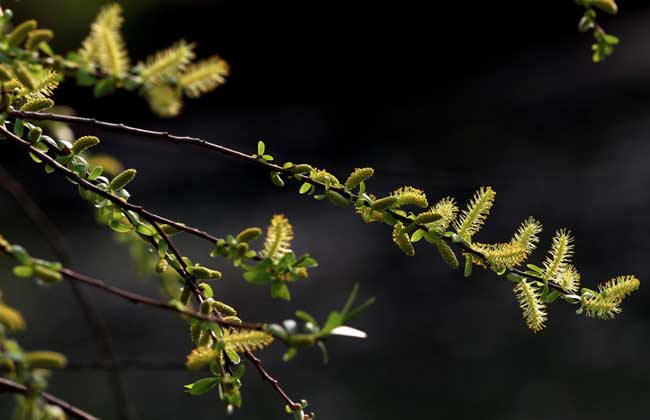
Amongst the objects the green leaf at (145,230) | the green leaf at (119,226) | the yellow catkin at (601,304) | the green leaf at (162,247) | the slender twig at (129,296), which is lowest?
the slender twig at (129,296)

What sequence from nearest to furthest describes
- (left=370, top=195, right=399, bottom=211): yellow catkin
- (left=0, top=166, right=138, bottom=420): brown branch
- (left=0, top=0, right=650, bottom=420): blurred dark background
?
(left=0, top=166, right=138, bottom=420): brown branch
(left=370, top=195, right=399, bottom=211): yellow catkin
(left=0, top=0, right=650, bottom=420): blurred dark background

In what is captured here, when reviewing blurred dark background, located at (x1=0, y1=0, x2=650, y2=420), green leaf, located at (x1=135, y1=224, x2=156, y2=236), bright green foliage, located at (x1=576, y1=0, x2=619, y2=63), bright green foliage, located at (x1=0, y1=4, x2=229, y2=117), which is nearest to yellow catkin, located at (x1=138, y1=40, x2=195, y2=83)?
bright green foliage, located at (x1=0, y1=4, x2=229, y2=117)

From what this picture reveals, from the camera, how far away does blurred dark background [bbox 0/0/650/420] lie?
308 centimetres

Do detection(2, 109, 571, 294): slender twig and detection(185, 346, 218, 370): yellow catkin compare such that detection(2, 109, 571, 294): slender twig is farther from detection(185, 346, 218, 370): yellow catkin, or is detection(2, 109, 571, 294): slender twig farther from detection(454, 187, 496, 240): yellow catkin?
detection(185, 346, 218, 370): yellow catkin

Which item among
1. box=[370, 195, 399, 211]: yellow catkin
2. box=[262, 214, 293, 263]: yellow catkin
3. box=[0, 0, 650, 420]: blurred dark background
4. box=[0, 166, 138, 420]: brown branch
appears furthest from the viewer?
box=[0, 0, 650, 420]: blurred dark background

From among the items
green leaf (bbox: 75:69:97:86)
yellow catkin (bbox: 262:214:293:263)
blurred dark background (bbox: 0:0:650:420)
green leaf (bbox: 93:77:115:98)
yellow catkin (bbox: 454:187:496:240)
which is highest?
blurred dark background (bbox: 0:0:650:420)

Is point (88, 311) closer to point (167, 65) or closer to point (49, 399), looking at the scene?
point (49, 399)

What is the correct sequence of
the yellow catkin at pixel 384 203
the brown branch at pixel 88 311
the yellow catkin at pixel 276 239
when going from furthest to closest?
the yellow catkin at pixel 384 203, the yellow catkin at pixel 276 239, the brown branch at pixel 88 311

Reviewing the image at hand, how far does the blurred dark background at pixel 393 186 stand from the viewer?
121 inches

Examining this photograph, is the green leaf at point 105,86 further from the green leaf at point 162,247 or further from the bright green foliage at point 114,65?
the green leaf at point 162,247

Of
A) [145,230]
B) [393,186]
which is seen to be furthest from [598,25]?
[393,186]

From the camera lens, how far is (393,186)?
470 cm

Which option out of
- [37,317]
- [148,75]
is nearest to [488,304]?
[37,317]

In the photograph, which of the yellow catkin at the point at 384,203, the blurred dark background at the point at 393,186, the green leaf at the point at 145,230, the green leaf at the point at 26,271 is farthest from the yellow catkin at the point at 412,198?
the blurred dark background at the point at 393,186
